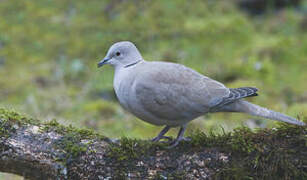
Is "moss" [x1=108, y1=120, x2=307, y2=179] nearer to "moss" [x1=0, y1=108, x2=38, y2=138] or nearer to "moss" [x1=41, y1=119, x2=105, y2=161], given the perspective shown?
"moss" [x1=41, y1=119, x2=105, y2=161]

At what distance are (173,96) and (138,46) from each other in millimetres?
5956

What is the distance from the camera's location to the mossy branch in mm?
3725

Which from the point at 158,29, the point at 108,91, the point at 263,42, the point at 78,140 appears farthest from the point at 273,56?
the point at 78,140

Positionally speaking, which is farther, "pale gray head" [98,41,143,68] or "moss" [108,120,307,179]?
"pale gray head" [98,41,143,68]

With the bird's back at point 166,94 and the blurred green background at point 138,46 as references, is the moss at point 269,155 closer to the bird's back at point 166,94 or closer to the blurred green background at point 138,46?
the bird's back at point 166,94

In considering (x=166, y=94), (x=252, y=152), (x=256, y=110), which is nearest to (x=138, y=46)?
(x=166, y=94)

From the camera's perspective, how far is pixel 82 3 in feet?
39.7

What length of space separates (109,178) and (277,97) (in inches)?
207

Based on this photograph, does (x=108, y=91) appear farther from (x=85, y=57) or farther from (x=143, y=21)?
(x=143, y=21)

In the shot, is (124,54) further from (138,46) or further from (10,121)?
(138,46)

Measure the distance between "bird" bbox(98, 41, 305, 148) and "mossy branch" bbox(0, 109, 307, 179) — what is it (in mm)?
405

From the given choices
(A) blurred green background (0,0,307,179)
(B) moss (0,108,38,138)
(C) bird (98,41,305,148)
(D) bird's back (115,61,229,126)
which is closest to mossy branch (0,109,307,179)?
(B) moss (0,108,38,138)

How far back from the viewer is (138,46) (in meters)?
10.2

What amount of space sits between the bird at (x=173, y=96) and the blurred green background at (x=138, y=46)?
97.1 inches
